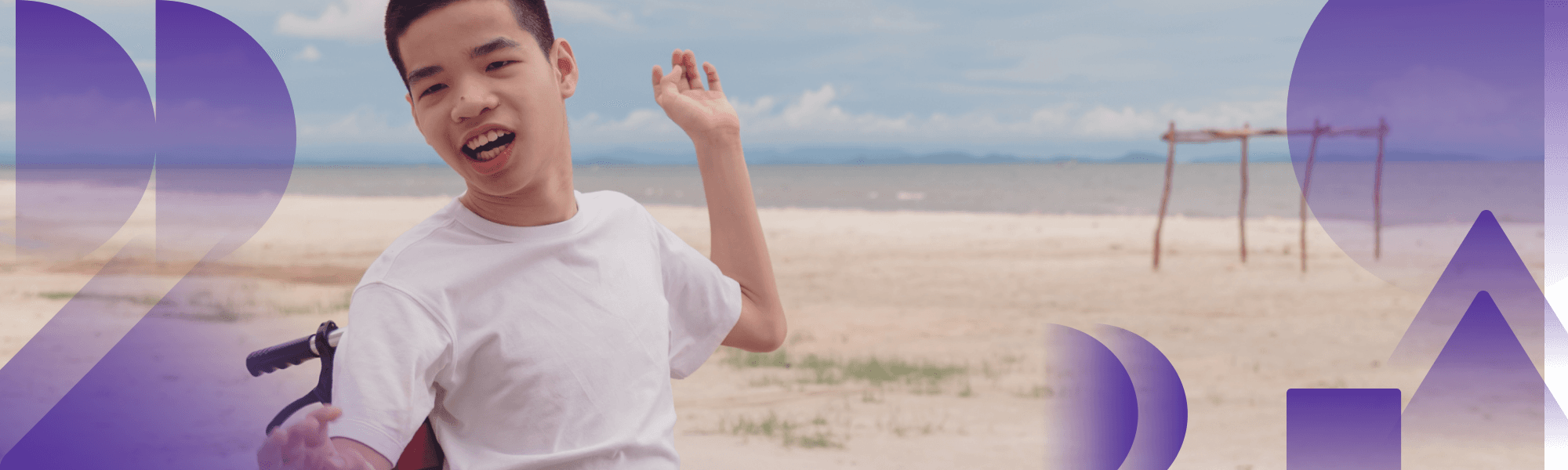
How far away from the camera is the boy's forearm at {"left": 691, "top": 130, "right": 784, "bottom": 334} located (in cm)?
176

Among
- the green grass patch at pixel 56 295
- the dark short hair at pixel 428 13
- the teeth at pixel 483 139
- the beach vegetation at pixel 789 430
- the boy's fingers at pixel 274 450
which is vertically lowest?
the beach vegetation at pixel 789 430

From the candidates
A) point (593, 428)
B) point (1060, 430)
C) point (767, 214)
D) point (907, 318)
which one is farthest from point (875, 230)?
point (593, 428)

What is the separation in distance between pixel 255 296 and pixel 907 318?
6557 mm

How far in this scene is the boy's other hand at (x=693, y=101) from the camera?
175cm

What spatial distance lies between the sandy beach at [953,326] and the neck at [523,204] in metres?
3.27

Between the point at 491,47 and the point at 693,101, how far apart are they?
0.43 m
